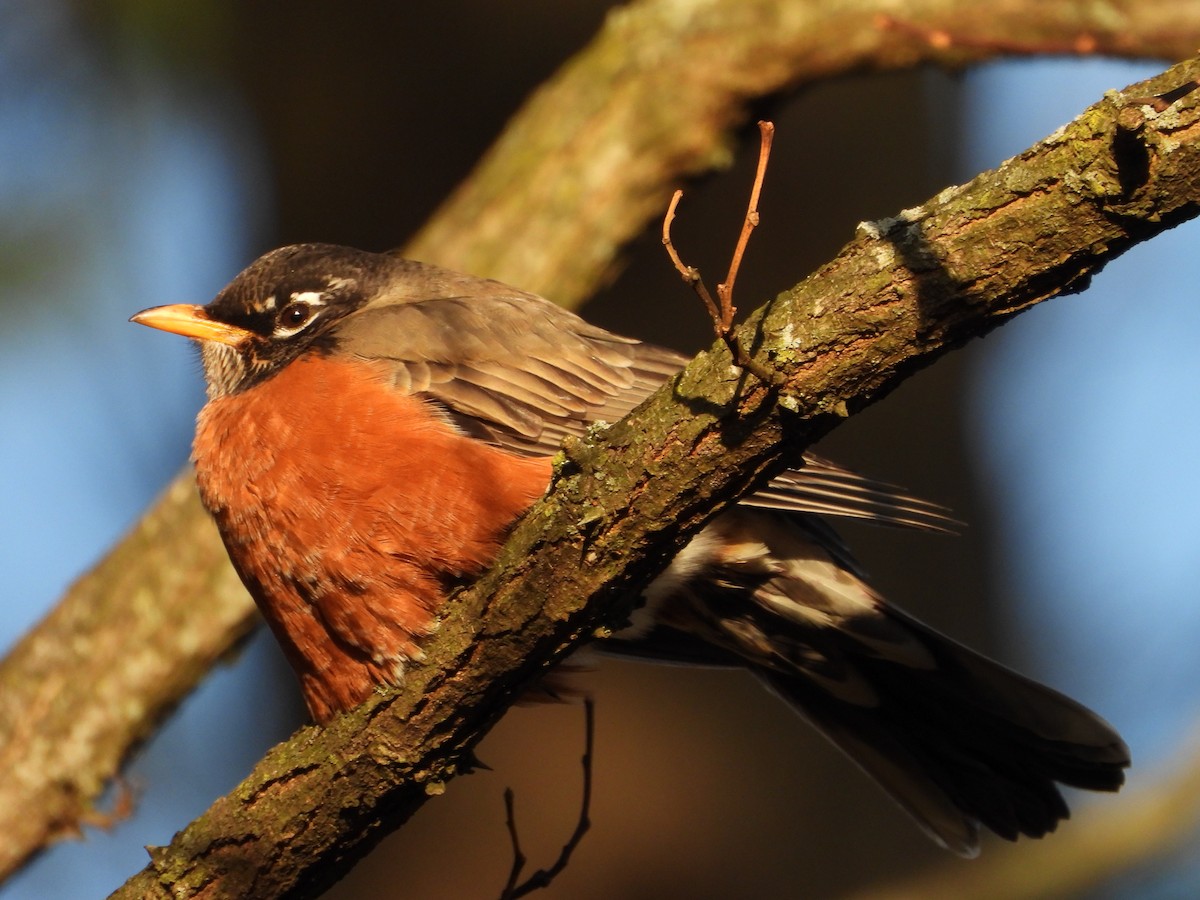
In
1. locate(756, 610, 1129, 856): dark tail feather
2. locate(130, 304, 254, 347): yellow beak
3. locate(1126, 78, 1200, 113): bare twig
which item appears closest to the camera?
locate(1126, 78, 1200, 113): bare twig

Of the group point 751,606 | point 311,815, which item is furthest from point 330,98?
point 311,815

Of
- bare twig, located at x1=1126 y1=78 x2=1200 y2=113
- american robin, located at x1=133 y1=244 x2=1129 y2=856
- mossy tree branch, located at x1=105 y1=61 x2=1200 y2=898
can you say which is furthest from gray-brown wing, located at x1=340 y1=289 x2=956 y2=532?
bare twig, located at x1=1126 y1=78 x2=1200 y2=113

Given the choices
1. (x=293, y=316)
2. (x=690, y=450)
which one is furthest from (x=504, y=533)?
(x=293, y=316)

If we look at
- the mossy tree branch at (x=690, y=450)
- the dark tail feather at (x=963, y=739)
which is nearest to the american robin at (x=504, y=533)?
the dark tail feather at (x=963, y=739)

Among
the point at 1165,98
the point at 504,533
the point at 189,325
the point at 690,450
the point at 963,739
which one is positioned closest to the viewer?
the point at 1165,98

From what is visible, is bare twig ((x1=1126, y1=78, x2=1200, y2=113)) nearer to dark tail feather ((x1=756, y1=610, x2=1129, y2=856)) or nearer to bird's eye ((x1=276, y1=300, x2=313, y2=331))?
dark tail feather ((x1=756, y1=610, x2=1129, y2=856))

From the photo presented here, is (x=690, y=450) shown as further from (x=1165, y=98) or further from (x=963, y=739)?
(x=963, y=739)

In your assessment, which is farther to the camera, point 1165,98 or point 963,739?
point 963,739
